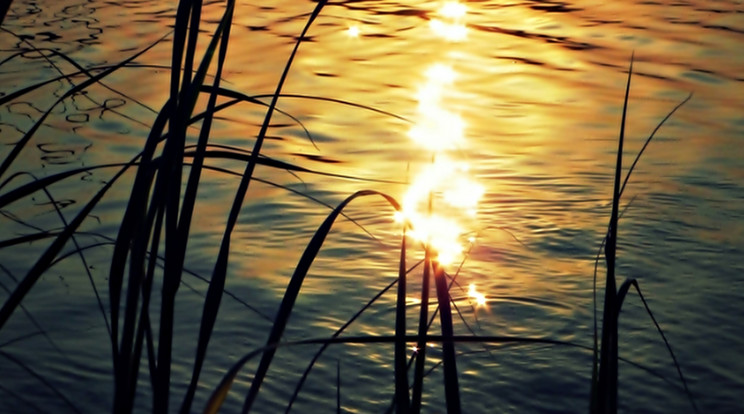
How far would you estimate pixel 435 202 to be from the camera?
3271mm

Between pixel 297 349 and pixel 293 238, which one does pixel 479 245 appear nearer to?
pixel 293 238

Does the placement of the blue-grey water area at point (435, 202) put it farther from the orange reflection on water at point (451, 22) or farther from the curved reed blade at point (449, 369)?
the curved reed blade at point (449, 369)

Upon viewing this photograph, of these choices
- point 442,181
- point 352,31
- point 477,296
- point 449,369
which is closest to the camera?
point 449,369

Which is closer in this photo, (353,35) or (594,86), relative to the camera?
(594,86)

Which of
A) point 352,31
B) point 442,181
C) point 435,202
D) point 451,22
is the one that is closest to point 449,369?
point 435,202

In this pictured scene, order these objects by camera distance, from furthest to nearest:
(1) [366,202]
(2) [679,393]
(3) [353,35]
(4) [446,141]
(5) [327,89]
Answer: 1. (3) [353,35]
2. (5) [327,89]
3. (4) [446,141]
4. (1) [366,202]
5. (2) [679,393]

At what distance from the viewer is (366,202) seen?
3379mm

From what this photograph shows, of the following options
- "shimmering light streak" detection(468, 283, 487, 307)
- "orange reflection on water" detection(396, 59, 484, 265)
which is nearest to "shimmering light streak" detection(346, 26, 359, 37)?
"orange reflection on water" detection(396, 59, 484, 265)

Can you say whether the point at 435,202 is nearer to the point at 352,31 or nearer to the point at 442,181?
the point at 442,181

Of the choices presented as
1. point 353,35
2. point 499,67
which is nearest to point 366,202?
point 499,67

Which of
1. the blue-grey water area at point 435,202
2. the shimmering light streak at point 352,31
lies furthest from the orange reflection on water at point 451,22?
the shimmering light streak at point 352,31

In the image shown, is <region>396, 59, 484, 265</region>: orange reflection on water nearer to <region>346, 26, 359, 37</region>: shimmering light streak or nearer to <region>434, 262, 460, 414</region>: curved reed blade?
<region>346, 26, 359, 37</region>: shimmering light streak

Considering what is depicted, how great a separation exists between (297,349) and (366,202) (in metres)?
1.02

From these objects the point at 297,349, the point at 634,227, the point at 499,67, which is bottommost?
the point at 297,349
